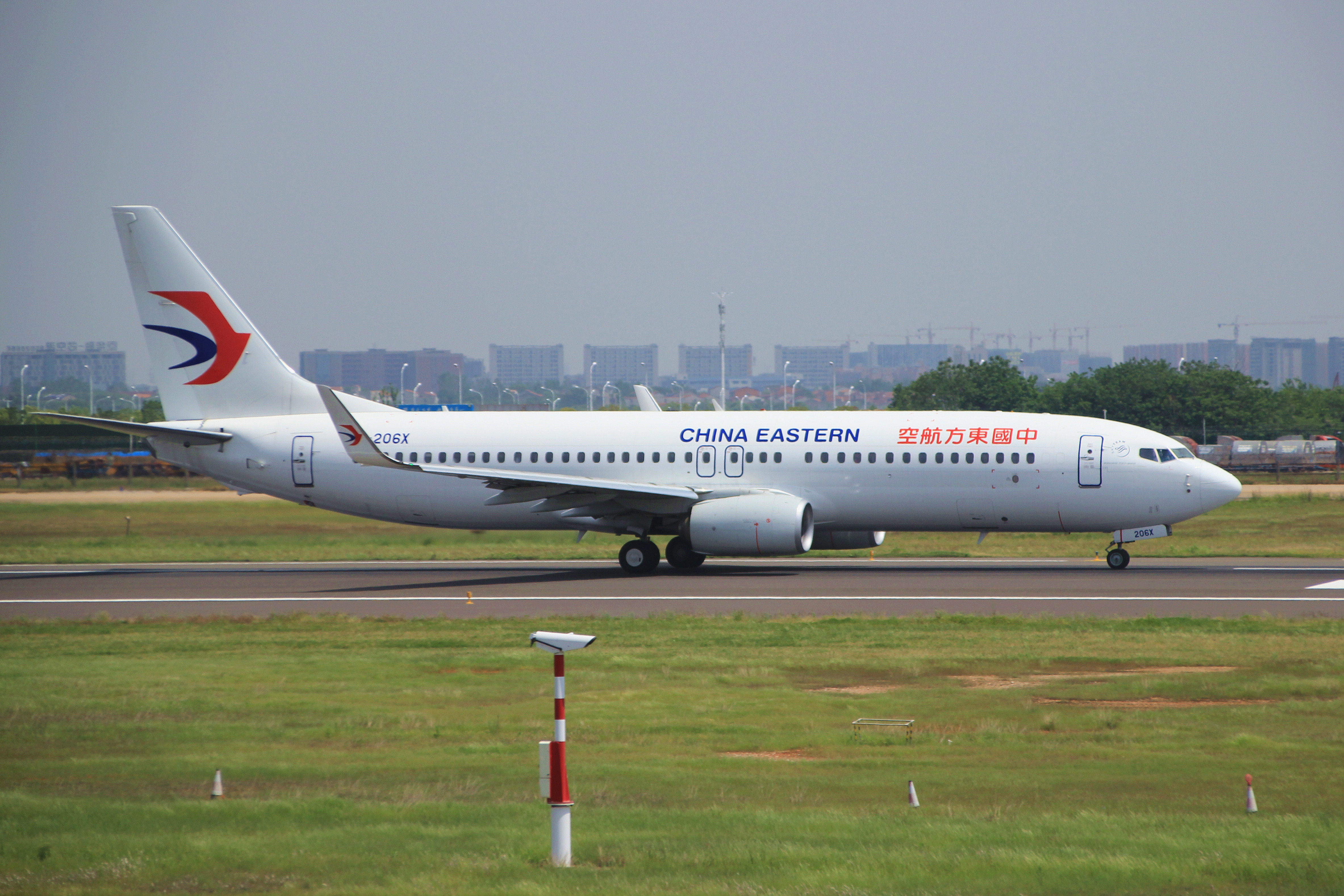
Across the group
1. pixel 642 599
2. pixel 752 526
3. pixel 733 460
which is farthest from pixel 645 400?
pixel 642 599

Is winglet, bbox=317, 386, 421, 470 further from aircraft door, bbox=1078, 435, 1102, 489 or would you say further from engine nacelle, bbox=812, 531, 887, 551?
aircraft door, bbox=1078, 435, 1102, 489

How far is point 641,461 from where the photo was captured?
113 ft

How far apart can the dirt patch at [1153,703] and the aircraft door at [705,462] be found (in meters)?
18.2

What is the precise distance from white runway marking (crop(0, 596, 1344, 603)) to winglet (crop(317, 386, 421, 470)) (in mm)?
Answer: 3201

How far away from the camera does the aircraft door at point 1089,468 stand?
103 ft

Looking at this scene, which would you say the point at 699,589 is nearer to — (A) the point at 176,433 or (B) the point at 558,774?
(A) the point at 176,433

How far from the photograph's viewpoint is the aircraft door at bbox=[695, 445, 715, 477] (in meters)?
34.0

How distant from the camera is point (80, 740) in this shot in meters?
14.1

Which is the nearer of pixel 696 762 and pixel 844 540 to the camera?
pixel 696 762

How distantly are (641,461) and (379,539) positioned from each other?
1310 centimetres

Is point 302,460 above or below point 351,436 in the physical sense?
below

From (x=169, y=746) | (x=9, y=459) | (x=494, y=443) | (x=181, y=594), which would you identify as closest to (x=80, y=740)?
(x=169, y=746)

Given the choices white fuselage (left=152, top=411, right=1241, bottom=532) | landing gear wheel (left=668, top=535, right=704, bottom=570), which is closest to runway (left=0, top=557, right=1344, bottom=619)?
landing gear wheel (left=668, top=535, right=704, bottom=570)

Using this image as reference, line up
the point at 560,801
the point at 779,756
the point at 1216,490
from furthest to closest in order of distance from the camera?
1. the point at 1216,490
2. the point at 779,756
3. the point at 560,801
